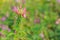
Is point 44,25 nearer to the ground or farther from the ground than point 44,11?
nearer to the ground

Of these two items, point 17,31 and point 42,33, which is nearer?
point 17,31

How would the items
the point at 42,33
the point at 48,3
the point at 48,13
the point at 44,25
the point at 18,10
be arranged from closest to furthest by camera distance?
the point at 18,10 → the point at 42,33 → the point at 44,25 → the point at 48,13 → the point at 48,3

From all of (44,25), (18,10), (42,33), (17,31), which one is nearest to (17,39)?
(17,31)

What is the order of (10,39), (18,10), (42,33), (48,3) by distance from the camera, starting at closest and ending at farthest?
(18,10) → (10,39) → (42,33) → (48,3)

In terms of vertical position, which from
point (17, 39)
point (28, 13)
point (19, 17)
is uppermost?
point (28, 13)

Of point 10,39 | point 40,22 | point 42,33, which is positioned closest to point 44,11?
point 40,22

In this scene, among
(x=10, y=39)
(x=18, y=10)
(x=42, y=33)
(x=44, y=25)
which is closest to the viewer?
(x=18, y=10)

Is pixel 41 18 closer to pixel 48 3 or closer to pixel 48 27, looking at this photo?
pixel 48 27

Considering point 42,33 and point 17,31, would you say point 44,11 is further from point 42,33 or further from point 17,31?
point 17,31

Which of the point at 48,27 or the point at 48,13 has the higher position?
the point at 48,13
